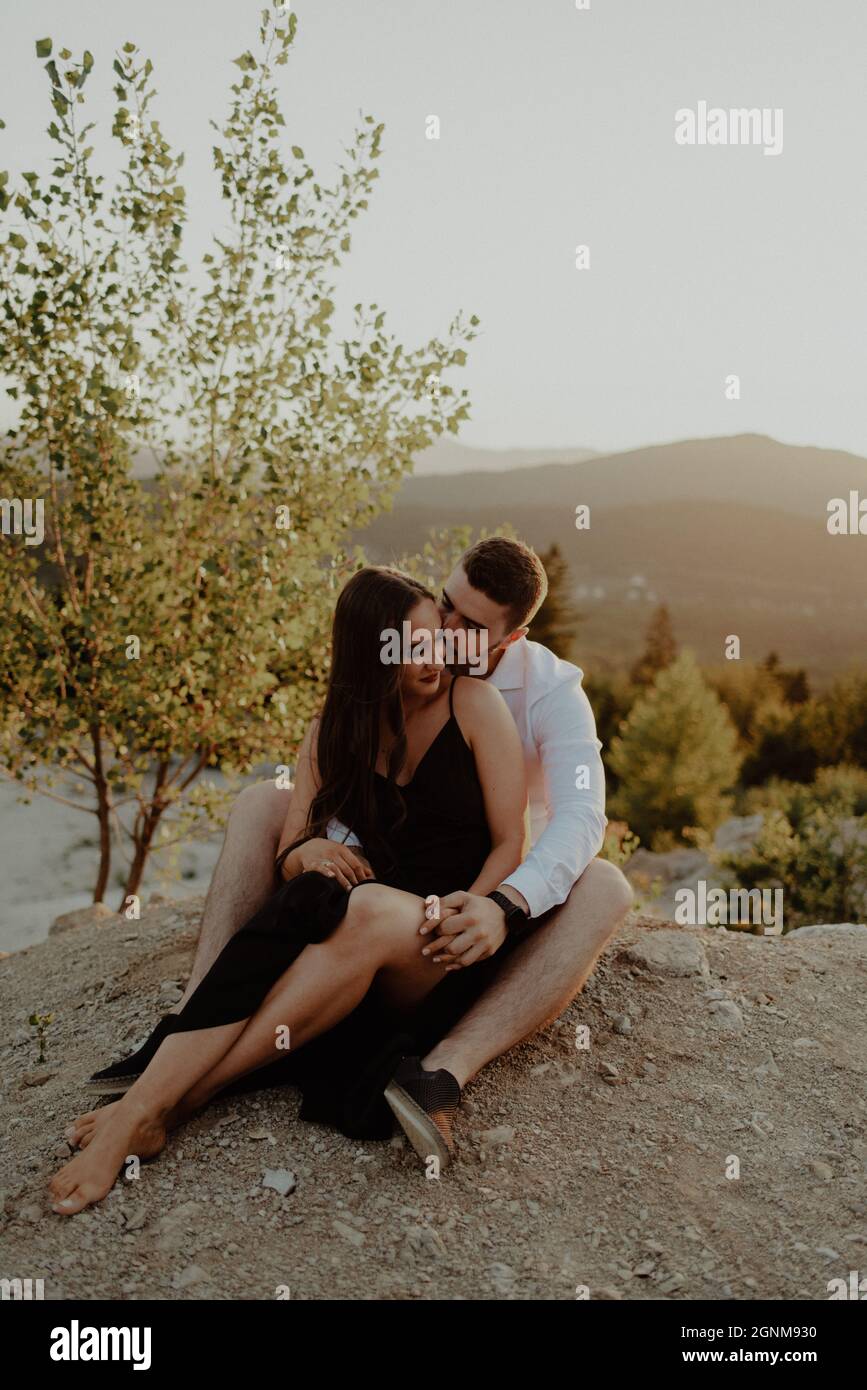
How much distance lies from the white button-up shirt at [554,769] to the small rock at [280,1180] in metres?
1.07

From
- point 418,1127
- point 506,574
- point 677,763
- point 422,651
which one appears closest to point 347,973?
point 418,1127

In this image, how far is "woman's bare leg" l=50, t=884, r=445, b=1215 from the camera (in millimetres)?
3166

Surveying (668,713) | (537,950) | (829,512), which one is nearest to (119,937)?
(537,950)

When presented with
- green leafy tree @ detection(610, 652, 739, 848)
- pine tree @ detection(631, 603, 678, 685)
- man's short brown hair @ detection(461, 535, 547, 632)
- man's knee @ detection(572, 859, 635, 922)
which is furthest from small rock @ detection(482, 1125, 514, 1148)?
pine tree @ detection(631, 603, 678, 685)

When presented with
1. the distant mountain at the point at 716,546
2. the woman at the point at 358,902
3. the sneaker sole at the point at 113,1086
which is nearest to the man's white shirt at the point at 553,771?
the woman at the point at 358,902

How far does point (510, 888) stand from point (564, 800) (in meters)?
0.44

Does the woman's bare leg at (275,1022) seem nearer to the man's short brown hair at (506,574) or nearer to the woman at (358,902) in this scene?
the woman at (358,902)

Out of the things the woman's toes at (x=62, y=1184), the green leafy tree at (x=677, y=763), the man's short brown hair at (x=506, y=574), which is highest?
the man's short brown hair at (x=506, y=574)

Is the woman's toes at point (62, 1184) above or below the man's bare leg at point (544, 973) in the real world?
below

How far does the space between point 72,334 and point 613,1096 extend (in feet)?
14.6

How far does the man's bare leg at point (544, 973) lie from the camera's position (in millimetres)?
3447

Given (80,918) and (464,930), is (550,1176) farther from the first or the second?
(80,918)
